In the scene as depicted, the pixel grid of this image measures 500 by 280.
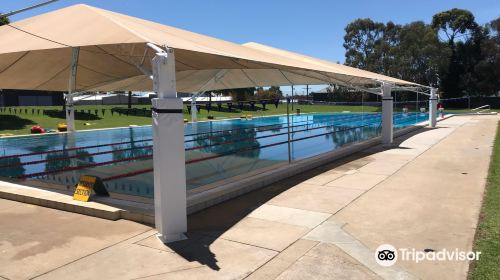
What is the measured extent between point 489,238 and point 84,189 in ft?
17.9

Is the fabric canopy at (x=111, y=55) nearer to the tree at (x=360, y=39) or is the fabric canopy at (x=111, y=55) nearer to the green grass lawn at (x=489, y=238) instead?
the green grass lawn at (x=489, y=238)

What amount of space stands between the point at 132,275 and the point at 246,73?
11.8m

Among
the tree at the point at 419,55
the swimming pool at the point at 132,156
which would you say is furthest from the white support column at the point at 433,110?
the tree at the point at 419,55

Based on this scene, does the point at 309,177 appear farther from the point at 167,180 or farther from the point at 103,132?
the point at 103,132

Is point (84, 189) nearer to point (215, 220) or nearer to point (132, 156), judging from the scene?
point (215, 220)

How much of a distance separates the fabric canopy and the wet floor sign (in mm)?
1921

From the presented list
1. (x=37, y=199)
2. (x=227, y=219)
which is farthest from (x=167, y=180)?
(x=37, y=199)

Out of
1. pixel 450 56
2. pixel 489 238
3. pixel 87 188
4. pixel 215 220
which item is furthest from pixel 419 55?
pixel 87 188

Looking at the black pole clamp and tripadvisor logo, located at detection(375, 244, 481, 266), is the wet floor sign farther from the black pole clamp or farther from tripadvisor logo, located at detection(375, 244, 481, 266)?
tripadvisor logo, located at detection(375, 244, 481, 266)

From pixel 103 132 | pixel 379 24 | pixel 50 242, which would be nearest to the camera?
pixel 50 242

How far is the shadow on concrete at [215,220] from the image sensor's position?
445cm

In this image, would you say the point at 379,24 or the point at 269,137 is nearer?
the point at 269,137

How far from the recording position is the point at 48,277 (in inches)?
152

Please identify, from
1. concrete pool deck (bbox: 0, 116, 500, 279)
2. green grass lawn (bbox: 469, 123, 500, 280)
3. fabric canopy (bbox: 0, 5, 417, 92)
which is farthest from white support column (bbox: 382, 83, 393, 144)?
green grass lawn (bbox: 469, 123, 500, 280)
